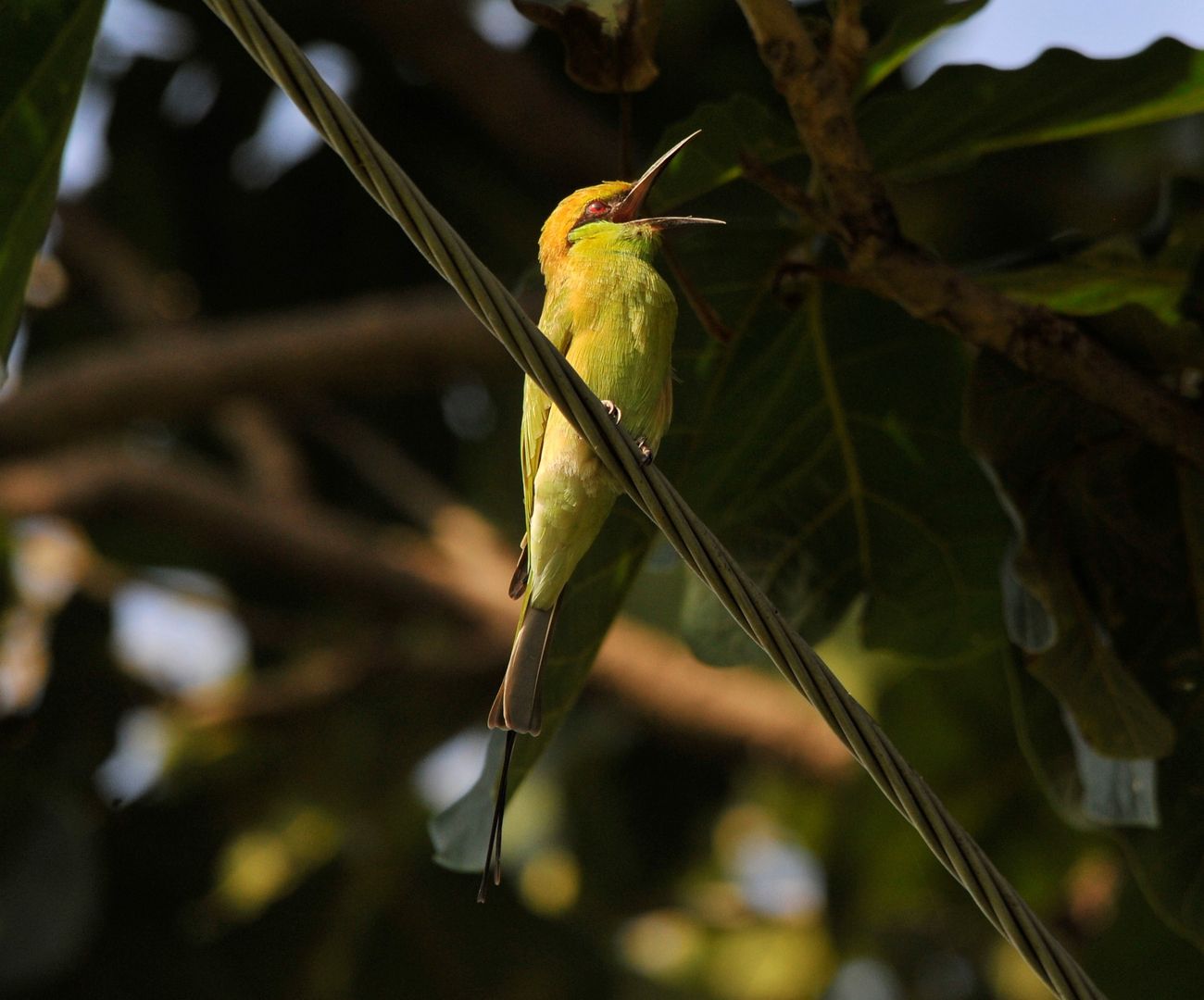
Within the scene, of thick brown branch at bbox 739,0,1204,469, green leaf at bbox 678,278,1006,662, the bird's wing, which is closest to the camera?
thick brown branch at bbox 739,0,1204,469

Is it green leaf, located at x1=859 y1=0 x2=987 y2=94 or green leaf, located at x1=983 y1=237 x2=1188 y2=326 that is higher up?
green leaf, located at x1=859 y1=0 x2=987 y2=94

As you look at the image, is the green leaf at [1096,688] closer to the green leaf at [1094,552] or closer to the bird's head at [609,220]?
the green leaf at [1094,552]

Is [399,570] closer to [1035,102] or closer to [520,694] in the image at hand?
[520,694]

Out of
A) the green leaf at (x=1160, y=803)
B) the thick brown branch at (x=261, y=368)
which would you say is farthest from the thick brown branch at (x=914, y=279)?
the thick brown branch at (x=261, y=368)

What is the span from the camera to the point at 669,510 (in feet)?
5.84

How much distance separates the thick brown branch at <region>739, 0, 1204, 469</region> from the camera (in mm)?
2377

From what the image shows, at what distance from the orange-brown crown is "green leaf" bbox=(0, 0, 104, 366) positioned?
87 centimetres

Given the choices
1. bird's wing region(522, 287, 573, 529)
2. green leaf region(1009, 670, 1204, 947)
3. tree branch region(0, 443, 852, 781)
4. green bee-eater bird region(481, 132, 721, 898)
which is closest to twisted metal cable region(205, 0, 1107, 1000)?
green bee-eater bird region(481, 132, 721, 898)

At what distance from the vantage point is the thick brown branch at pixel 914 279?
2.38m

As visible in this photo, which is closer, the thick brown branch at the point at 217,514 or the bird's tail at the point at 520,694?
the bird's tail at the point at 520,694

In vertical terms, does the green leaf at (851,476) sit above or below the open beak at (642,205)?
below

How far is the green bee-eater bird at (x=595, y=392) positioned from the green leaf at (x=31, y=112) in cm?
84

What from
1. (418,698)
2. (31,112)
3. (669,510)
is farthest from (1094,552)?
(418,698)

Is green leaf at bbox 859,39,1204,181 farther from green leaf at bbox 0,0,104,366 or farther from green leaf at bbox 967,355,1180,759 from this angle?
green leaf at bbox 0,0,104,366
